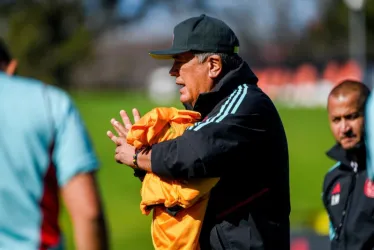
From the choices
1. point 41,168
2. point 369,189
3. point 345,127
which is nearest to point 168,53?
point 41,168

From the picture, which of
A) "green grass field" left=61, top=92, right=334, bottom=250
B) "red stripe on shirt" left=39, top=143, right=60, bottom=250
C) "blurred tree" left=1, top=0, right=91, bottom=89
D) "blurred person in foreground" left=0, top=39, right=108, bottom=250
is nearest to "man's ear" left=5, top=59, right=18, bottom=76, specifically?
"blurred person in foreground" left=0, top=39, right=108, bottom=250

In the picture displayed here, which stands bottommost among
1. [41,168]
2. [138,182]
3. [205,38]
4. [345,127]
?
[138,182]

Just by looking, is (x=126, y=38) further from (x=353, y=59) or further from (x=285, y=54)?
(x=353, y=59)

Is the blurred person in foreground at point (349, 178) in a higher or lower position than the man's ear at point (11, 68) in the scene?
lower

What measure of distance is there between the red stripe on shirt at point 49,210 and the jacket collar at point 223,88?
1081 millimetres

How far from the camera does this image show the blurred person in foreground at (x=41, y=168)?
366 centimetres

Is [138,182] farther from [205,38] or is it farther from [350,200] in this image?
[205,38]

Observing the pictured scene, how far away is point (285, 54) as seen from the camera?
226 ft

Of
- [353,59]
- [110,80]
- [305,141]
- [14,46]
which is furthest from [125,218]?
[110,80]

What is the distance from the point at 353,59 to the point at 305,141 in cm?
1701

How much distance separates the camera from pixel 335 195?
5531 mm

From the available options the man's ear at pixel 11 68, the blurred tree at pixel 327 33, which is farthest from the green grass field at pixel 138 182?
the blurred tree at pixel 327 33

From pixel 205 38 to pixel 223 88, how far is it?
264mm

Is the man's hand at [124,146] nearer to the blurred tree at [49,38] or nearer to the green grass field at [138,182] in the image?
the green grass field at [138,182]
